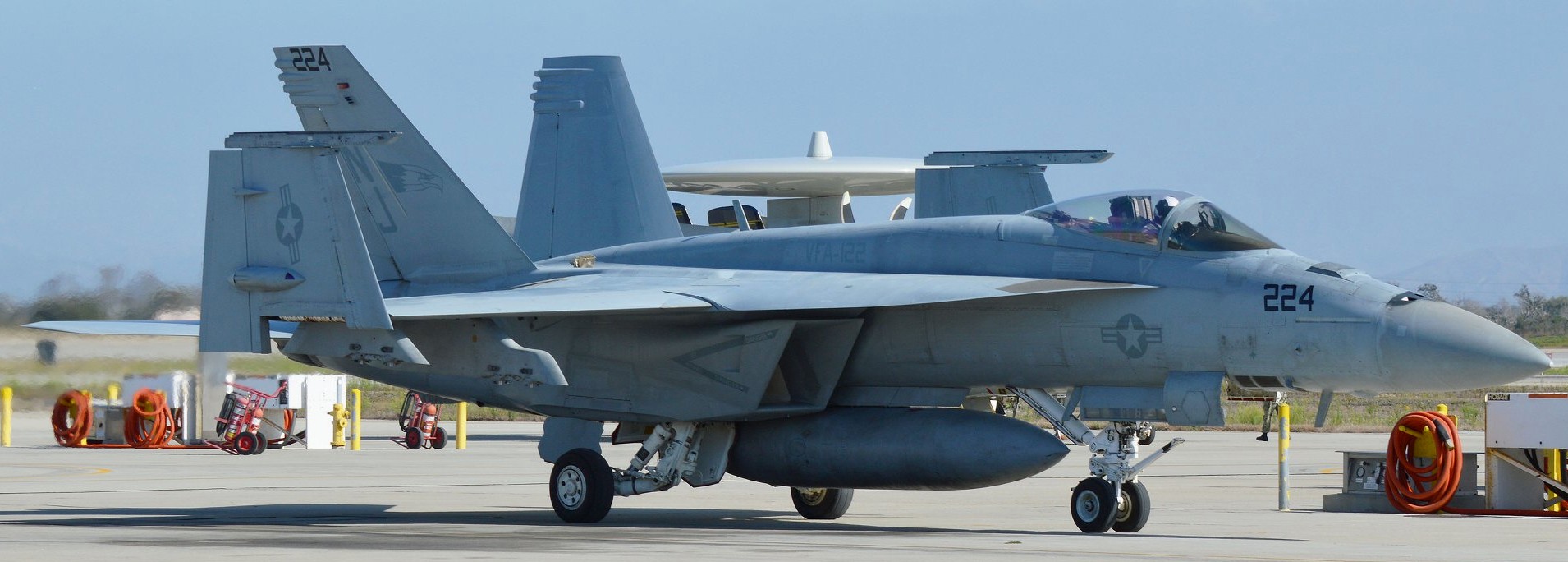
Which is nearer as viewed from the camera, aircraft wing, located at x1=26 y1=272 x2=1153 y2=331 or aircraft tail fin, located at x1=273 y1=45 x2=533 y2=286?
aircraft wing, located at x1=26 y1=272 x2=1153 y2=331

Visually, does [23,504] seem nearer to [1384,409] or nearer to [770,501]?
[770,501]

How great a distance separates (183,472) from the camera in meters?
20.5

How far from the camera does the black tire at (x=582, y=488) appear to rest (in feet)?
45.3

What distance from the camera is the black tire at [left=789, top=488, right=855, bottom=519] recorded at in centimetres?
1489

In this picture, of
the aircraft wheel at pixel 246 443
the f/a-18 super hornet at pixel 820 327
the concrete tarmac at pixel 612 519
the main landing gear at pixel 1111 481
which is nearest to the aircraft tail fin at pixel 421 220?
the f/a-18 super hornet at pixel 820 327

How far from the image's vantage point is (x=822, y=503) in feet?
49.0

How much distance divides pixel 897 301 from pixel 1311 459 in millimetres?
13499

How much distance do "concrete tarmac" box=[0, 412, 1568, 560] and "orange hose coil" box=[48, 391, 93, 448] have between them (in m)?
1.21

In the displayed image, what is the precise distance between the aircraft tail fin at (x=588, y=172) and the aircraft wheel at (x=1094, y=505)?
6.23m

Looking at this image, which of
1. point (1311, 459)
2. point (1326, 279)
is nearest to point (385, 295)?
point (1326, 279)

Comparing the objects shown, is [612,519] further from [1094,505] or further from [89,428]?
[89,428]

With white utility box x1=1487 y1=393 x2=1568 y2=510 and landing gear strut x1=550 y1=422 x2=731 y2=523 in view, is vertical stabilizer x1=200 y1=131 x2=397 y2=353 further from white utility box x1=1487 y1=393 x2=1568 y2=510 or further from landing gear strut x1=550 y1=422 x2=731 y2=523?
white utility box x1=1487 y1=393 x2=1568 y2=510

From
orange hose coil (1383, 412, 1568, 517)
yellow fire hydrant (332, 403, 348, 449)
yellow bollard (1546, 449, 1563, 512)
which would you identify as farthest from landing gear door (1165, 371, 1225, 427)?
yellow fire hydrant (332, 403, 348, 449)

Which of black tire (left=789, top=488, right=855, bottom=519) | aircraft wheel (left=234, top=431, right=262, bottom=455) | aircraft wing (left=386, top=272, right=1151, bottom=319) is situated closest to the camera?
aircraft wing (left=386, top=272, right=1151, bottom=319)
